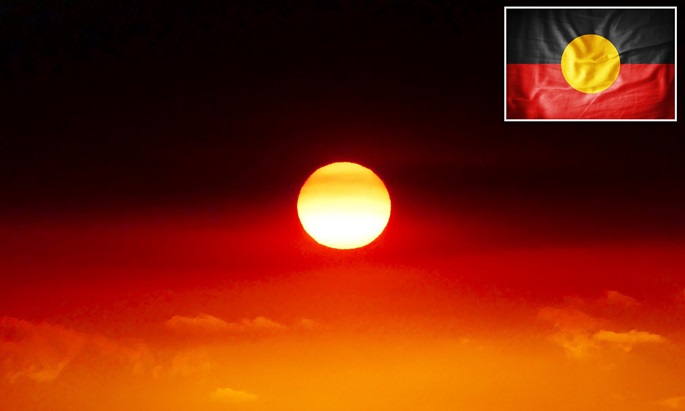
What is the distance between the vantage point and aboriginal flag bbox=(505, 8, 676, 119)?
4.42m

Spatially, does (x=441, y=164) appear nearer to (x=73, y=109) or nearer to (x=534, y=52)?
(x=534, y=52)

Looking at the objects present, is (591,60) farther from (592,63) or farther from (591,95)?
(591,95)

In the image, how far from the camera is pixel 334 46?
4539mm

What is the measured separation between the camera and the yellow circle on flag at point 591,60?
4410mm

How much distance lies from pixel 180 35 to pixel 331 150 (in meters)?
1.23

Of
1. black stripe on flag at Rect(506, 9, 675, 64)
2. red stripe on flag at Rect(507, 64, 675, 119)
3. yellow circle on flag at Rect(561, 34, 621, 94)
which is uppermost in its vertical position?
black stripe on flag at Rect(506, 9, 675, 64)

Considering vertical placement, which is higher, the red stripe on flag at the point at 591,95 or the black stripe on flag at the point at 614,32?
the black stripe on flag at the point at 614,32

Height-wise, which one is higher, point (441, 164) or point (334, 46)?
Result: point (334, 46)

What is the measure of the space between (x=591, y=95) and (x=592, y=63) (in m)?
0.20

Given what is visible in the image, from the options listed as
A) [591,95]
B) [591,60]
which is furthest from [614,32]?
[591,95]

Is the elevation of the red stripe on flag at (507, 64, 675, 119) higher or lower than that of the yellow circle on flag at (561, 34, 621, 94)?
lower

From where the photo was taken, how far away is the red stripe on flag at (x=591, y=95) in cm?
444

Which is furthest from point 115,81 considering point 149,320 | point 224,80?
point 149,320

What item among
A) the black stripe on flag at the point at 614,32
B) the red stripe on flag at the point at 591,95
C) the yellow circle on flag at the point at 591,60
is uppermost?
the black stripe on flag at the point at 614,32
